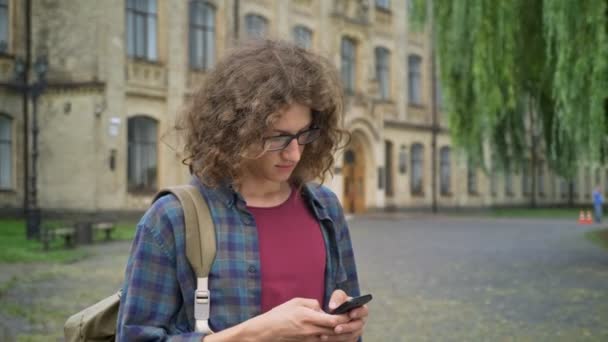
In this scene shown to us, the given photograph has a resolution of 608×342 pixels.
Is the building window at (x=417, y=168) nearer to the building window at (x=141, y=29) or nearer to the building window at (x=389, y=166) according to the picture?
the building window at (x=389, y=166)

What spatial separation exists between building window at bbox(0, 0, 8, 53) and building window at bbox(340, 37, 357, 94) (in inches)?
590

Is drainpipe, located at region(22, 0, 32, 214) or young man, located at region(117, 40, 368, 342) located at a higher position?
drainpipe, located at region(22, 0, 32, 214)

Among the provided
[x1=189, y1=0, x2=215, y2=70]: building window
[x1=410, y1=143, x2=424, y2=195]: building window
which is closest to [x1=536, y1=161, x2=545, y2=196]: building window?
[x1=410, y1=143, x2=424, y2=195]: building window

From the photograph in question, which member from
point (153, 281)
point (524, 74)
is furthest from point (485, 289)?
point (153, 281)

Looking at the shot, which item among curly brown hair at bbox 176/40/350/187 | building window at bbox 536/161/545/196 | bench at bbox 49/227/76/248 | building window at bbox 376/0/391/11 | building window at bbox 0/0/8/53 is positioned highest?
building window at bbox 376/0/391/11

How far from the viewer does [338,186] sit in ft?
105

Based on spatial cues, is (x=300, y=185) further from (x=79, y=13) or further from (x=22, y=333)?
(x=79, y=13)

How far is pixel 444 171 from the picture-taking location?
38719mm

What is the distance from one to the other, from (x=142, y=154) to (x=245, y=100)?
2344 cm

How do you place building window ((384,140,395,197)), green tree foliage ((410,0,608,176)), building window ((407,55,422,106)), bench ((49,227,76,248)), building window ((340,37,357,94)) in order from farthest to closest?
building window ((407,55,422,106)), building window ((384,140,395,197)), building window ((340,37,357,94)), bench ((49,227,76,248)), green tree foliage ((410,0,608,176))

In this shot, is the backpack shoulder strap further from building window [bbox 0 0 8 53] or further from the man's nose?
building window [bbox 0 0 8 53]

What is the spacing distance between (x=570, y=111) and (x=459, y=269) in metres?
3.54

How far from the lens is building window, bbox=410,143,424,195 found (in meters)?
37.2

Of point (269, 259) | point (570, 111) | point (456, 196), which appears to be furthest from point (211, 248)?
point (456, 196)
